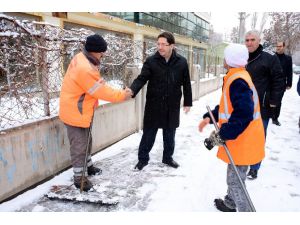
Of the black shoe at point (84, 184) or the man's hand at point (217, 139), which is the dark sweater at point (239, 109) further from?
the black shoe at point (84, 184)

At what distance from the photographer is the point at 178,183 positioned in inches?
148

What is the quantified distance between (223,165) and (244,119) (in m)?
2.28

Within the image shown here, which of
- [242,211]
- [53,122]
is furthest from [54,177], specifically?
[242,211]

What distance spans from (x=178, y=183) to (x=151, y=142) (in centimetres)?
77

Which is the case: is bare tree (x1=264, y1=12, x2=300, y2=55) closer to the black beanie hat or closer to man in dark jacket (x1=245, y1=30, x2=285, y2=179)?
man in dark jacket (x1=245, y1=30, x2=285, y2=179)

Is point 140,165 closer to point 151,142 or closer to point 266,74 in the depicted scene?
point 151,142

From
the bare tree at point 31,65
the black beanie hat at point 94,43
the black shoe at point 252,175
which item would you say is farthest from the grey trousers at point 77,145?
the black shoe at point 252,175

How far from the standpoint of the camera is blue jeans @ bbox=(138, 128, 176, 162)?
163 inches

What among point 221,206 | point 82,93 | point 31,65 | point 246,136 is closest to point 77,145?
point 82,93

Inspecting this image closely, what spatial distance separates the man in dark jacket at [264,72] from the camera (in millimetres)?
3695

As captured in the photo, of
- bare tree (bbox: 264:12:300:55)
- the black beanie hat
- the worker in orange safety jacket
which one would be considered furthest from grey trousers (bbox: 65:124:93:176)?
bare tree (bbox: 264:12:300:55)

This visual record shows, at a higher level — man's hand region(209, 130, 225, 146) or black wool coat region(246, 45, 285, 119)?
black wool coat region(246, 45, 285, 119)

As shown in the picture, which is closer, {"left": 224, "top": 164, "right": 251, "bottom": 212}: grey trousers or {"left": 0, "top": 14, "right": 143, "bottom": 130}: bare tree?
{"left": 224, "top": 164, "right": 251, "bottom": 212}: grey trousers

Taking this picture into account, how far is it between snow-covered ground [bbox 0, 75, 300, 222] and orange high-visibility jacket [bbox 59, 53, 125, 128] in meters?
0.99
